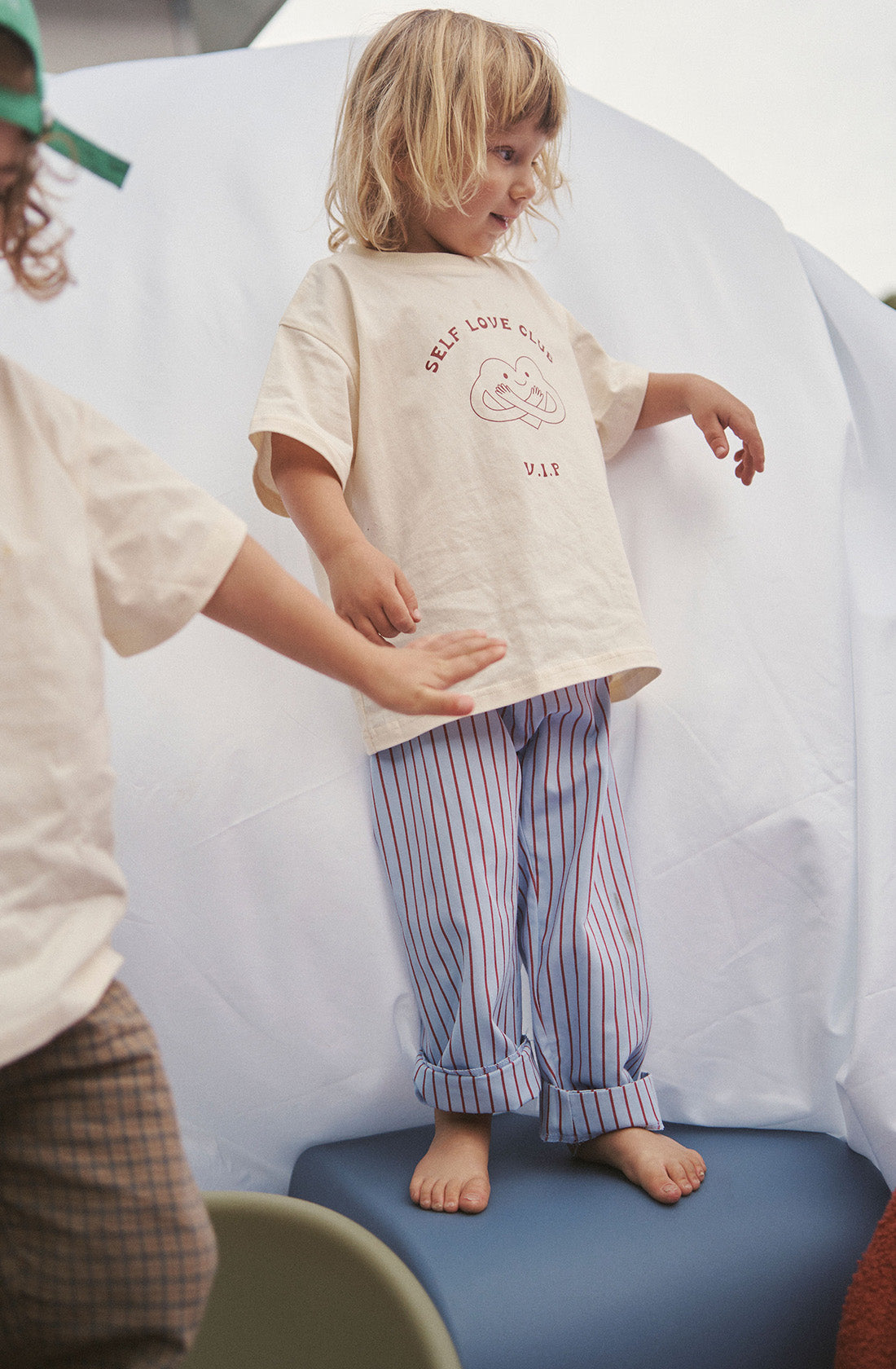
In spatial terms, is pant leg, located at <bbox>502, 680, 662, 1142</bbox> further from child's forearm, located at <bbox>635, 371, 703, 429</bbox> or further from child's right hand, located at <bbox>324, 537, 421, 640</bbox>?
child's forearm, located at <bbox>635, 371, 703, 429</bbox>

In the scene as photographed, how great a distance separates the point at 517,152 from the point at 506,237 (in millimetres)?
171

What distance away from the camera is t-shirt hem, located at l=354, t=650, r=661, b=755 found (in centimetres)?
74

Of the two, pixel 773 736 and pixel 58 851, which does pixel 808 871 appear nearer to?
pixel 773 736

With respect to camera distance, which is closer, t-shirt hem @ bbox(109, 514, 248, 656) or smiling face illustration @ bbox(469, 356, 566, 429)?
t-shirt hem @ bbox(109, 514, 248, 656)

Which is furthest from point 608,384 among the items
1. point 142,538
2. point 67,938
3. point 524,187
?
point 67,938

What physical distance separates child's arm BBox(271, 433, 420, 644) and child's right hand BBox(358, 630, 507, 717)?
0.14 m

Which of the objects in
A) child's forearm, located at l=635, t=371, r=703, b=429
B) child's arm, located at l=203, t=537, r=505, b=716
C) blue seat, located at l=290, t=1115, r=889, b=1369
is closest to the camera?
child's arm, located at l=203, t=537, r=505, b=716

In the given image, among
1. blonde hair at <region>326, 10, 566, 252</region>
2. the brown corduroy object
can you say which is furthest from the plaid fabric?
blonde hair at <region>326, 10, 566, 252</region>

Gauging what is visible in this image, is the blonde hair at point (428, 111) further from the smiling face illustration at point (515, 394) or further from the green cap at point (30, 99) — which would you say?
the green cap at point (30, 99)

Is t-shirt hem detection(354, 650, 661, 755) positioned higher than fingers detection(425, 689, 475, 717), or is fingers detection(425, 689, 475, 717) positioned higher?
fingers detection(425, 689, 475, 717)

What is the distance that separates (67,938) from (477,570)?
404 mm

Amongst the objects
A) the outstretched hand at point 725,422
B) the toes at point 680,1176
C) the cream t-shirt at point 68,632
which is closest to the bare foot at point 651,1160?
the toes at point 680,1176

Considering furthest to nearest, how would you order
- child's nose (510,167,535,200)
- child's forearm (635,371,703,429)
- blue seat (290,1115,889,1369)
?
child's forearm (635,371,703,429), child's nose (510,167,535,200), blue seat (290,1115,889,1369)

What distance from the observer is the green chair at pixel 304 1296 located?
0.60 meters
